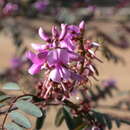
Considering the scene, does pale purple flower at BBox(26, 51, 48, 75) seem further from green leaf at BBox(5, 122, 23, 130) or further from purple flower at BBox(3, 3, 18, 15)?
purple flower at BBox(3, 3, 18, 15)

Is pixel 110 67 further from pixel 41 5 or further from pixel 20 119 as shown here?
pixel 20 119

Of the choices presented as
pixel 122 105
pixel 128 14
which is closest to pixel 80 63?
pixel 122 105

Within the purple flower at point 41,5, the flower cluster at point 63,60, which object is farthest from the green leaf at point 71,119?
the purple flower at point 41,5

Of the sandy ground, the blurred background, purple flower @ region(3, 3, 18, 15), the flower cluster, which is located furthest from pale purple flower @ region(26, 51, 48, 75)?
purple flower @ region(3, 3, 18, 15)

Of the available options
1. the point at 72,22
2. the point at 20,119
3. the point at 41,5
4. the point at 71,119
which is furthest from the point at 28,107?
the point at 41,5

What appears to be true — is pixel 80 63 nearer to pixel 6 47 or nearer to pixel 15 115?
pixel 15 115

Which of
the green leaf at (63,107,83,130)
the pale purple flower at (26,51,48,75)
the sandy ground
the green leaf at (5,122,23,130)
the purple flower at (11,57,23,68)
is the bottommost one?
the sandy ground

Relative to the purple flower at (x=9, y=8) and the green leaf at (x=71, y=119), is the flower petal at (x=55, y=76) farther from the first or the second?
the purple flower at (x=9, y=8)
